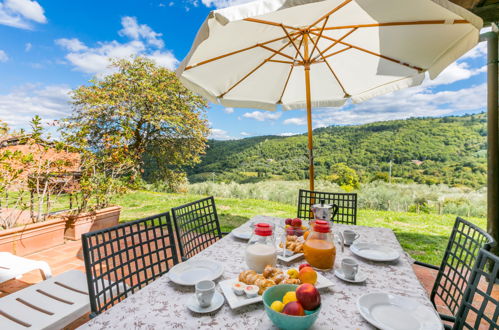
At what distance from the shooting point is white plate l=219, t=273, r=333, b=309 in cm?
94

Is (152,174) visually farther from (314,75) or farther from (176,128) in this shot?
(314,75)

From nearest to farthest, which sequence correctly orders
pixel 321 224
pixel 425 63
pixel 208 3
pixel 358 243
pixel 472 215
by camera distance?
pixel 321 224
pixel 358 243
pixel 425 63
pixel 472 215
pixel 208 3

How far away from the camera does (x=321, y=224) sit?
49.0 inches

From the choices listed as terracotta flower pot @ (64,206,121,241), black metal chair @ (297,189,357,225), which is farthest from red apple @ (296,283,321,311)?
terracotta flower pot @ (64,206,121,241)

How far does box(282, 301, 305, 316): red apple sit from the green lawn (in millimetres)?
3058

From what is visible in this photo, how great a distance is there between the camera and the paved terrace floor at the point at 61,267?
8.18 feet

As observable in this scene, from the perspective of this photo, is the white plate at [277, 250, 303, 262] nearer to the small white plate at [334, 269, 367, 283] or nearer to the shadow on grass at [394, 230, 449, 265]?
the small white plate at [334, 269, 367, 283]

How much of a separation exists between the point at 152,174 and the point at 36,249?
3.38 meters

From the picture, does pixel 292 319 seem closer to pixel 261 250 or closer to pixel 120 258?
pixel 261 250

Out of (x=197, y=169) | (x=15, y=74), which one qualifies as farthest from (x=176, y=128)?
(x=15, y=74)

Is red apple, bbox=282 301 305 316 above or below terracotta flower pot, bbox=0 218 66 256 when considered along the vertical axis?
above

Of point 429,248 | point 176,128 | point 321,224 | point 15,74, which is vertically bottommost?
point 429,248

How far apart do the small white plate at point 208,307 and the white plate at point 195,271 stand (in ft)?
0.41

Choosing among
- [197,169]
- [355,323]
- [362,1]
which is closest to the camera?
[355,323]
